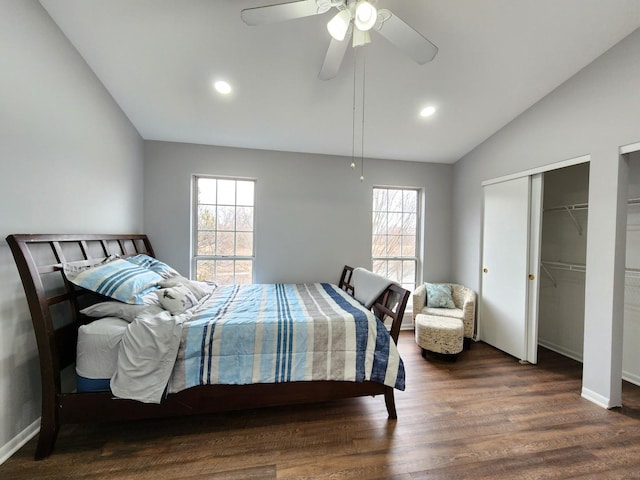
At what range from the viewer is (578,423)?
193 cm

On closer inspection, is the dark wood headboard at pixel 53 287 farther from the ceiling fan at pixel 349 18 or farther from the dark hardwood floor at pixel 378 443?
the ceiling fan at pixel 349 18

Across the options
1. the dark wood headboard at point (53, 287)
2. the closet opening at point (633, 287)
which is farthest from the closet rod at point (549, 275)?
the dark wood headboard at point (53, 287)

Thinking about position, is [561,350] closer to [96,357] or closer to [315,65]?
[315,65]

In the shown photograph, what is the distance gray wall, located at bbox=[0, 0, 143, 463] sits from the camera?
1541mm

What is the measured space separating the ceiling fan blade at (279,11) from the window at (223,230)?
218 cm

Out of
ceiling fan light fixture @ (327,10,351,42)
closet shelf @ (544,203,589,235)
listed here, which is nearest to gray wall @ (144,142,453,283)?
closet shelf @ (544,203,589,235)

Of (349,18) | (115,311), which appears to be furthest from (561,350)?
(115,311)

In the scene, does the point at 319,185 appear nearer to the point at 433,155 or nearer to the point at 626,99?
the point at 433,155

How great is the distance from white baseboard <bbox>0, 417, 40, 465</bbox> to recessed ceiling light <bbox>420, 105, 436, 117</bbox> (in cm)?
416

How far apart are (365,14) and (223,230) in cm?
286

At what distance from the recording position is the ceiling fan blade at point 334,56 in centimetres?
159

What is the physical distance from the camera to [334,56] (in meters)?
1.70

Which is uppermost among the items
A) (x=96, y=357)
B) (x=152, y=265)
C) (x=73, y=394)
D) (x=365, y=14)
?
(x=365, y=14)

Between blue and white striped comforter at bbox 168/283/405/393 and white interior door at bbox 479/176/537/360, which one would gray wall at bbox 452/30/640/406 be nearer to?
white interior door at bbox 479/176/537/360
